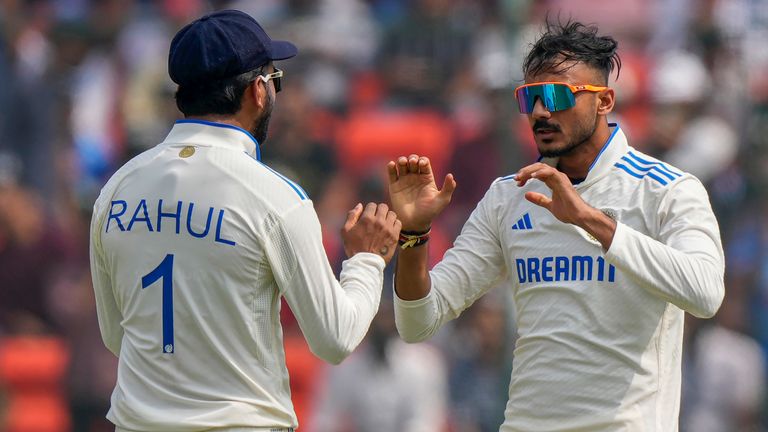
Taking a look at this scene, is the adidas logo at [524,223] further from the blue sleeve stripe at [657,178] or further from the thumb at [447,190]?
the blue sleeve stripe at [657,178]

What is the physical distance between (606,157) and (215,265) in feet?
4.86

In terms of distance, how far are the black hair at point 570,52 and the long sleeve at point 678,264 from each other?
2.34 feet

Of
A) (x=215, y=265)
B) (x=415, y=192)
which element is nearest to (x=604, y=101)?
(x=415, y=192)

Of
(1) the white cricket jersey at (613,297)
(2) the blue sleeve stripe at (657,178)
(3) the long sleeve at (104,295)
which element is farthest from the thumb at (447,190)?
(3) the long sleeve at (104,295)

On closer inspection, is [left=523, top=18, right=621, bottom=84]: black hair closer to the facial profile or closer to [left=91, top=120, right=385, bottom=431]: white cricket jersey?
the facial profile

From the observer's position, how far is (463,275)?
16.4ft

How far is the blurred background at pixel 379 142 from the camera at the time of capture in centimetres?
1023

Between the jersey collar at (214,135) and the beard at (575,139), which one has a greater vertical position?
the jersey collar at (214,135)

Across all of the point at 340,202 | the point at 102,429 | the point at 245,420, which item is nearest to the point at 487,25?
the point at 340,202

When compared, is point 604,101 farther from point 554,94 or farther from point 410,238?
point 410,238

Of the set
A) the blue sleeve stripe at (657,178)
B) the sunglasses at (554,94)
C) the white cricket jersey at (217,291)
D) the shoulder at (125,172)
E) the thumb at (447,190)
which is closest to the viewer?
the white cricket jersey at (217,291)

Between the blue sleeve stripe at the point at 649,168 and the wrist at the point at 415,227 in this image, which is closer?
the blue sleeve stripe at the point at 649,168

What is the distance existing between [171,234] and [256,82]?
55 centimetres

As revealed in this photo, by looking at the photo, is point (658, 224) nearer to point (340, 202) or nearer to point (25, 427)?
point (340, 202)
